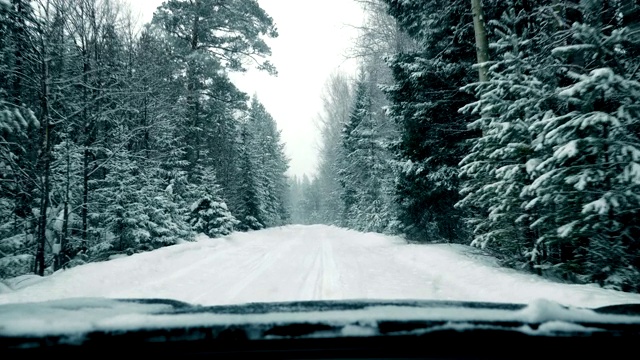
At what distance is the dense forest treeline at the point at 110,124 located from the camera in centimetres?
821

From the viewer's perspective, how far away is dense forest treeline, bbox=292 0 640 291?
15.6ft

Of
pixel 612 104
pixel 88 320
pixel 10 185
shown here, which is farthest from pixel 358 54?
pixel 88 320

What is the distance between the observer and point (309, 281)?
6930 millimetres

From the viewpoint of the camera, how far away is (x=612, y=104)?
5.27 m

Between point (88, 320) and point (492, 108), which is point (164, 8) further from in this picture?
point (88, 320)

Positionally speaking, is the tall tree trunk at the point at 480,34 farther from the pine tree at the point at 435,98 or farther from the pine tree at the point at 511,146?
the pine tree at the point at 511,146

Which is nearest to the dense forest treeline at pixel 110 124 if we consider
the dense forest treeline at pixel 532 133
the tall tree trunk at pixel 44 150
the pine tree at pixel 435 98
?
the tall tree trunk at pixel 44 150

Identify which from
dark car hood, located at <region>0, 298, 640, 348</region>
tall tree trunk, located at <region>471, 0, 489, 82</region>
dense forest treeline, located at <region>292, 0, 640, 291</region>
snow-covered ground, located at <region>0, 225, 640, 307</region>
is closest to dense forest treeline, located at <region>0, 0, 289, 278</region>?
snow-covered ground, located at <region>0, 225, 640, 307</region>

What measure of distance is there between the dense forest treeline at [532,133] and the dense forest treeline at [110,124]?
31.5ft

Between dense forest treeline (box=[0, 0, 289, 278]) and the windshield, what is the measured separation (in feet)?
0.27

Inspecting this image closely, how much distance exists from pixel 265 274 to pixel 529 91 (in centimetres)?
679

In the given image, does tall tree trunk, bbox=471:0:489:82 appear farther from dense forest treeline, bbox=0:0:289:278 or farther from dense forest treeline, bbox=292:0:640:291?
dense forest treeline, bbox=0:0:289:278

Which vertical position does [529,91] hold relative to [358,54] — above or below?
below

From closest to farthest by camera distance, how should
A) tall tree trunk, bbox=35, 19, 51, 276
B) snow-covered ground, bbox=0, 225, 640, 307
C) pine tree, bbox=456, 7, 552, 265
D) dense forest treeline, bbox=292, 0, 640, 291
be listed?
dense forest treeline, bbox=292, 0, 640, 291 < snow-covered ground, bbox=0, 225, 640, 307 < pine tree, bbox=456, 7, 552, 265 < tall tree trunk, bbox=35, 19, 51, 276
